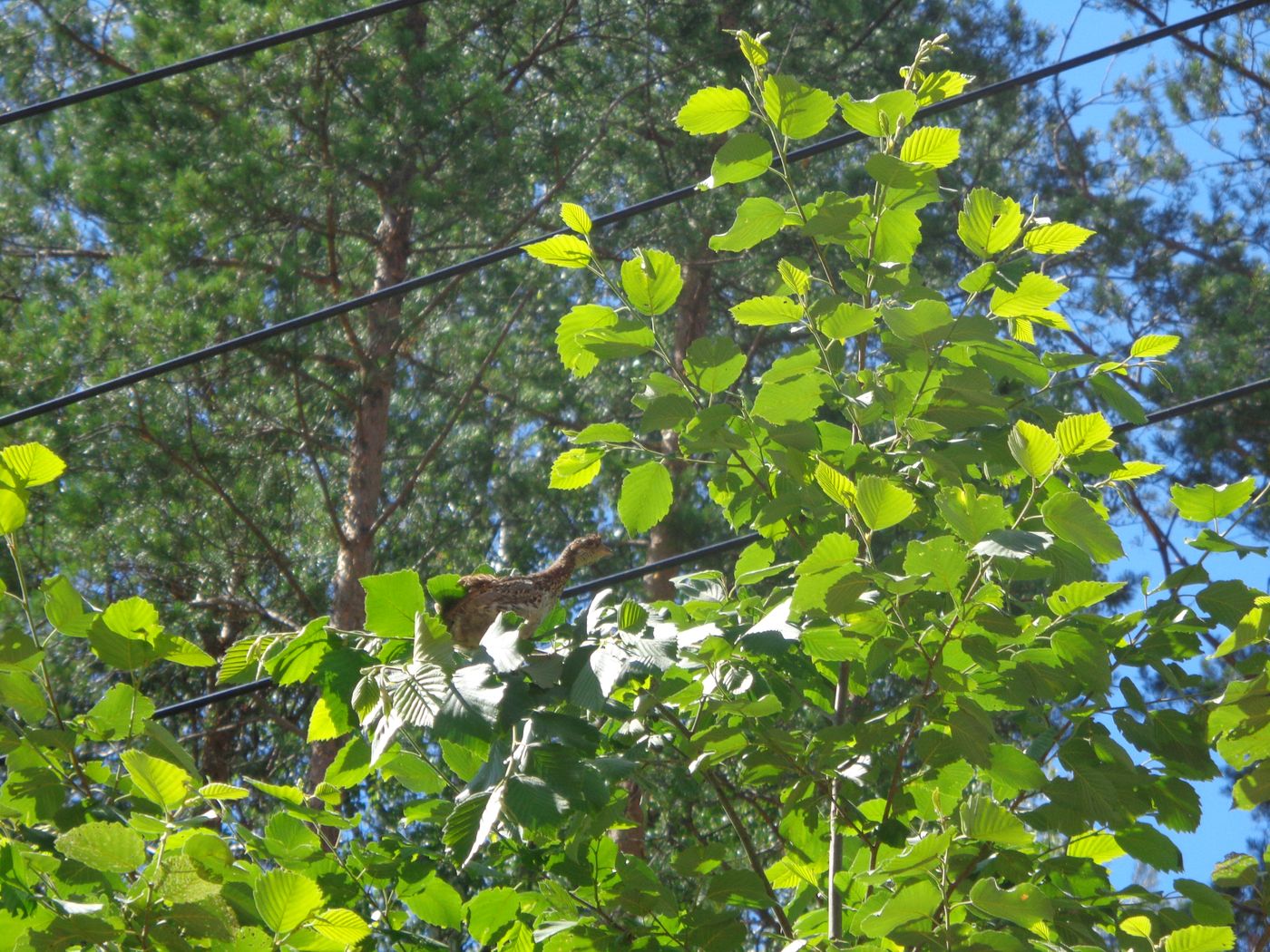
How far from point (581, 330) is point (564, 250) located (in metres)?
0.16


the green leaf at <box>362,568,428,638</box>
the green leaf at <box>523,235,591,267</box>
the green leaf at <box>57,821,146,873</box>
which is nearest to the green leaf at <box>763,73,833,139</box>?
the green leaf at <box>523,235,591,267</box>

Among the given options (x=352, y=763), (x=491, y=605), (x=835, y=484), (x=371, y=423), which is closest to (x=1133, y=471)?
(x=835, y=484)

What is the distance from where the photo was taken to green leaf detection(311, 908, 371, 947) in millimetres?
1860

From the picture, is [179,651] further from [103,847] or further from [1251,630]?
[1251,630]

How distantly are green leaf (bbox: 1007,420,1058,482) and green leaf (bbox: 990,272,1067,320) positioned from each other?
1.33 feet

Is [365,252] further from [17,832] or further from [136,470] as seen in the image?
[17,832]

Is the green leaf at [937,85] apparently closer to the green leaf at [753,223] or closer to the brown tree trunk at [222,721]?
the green leaf at [753,223]

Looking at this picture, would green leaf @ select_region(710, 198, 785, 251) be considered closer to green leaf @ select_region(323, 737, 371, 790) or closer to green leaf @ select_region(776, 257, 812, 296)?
green leaf @ select_region(776, 257, 812, 296)

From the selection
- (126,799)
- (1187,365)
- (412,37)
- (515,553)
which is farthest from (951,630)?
(412,37)

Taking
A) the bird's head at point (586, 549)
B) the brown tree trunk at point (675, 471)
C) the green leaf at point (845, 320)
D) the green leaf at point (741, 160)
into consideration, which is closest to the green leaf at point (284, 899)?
the green leaf at point (845, 320)

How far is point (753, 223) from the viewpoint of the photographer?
2389 mm

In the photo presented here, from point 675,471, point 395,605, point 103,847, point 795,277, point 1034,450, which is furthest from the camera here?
point 675,471

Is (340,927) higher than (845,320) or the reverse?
the reverse

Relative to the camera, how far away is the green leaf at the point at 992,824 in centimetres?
185
